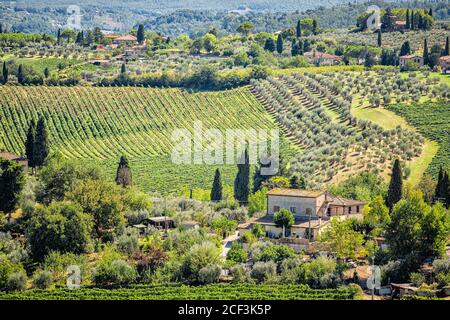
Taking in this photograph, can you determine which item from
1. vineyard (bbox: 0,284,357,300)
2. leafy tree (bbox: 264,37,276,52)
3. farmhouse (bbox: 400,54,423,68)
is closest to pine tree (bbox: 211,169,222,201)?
vineyard (bbox: 0,284,357,300)

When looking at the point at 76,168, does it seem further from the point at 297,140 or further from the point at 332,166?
the point at 297,140

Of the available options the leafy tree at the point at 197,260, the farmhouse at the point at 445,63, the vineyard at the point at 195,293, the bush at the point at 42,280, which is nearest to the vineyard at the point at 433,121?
the farmhouse at the point at 445,63

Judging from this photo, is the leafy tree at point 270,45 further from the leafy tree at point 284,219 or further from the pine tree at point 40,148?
the leafy tree at point 284,219

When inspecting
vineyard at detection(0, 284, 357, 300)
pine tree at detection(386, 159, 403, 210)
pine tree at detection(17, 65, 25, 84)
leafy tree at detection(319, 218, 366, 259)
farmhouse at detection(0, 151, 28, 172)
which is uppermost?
pine tree at detection(17, 65, 25, 84)

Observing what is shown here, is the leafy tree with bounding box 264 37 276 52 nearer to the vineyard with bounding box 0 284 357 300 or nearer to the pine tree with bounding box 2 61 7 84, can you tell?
the pine tree with bounding box 2 61 7 84

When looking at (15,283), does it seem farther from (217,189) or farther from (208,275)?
(217,189)

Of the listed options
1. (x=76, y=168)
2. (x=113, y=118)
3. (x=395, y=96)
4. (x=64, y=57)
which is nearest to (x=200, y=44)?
(x=64, y=57)
